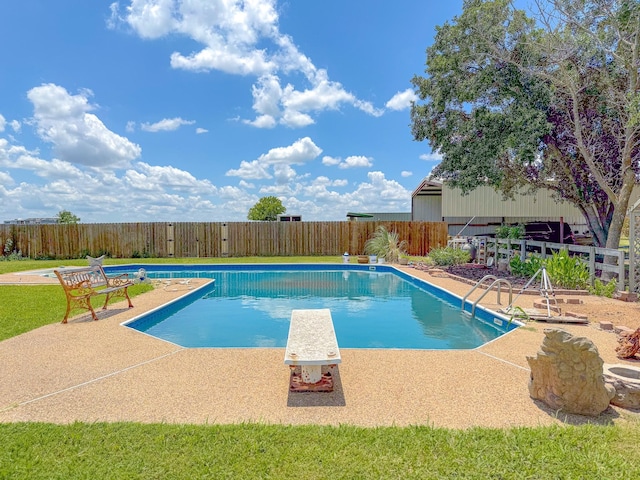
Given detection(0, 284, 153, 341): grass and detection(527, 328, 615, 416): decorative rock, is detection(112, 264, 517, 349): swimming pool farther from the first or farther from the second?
detection(527, 328, 615, 416): decorative rock

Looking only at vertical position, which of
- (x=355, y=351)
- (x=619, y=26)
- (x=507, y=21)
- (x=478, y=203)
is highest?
(x=507, y=21)

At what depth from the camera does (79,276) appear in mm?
6441

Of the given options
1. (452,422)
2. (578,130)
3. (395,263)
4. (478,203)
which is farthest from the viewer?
(478,203)

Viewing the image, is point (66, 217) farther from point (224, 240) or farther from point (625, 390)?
point (625, 390)

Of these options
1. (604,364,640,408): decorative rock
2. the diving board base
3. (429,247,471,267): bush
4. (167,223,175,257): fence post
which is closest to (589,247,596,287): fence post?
(429,247,471,267): bush

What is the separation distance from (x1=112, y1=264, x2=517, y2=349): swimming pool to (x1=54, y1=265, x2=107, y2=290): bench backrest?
1.14 metres

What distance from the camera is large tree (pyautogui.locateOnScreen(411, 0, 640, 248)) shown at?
8.73 m

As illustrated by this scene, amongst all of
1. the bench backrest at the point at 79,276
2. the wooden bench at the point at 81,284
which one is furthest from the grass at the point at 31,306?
the bench backrest at the point at 79,276

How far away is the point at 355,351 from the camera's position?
449 centimetres

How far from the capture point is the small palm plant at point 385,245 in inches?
584

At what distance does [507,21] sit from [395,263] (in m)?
8.23

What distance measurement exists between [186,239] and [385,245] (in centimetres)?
895

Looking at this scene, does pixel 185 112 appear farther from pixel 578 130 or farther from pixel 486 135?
pixel 578 130

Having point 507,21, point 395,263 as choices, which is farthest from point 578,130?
point 395,263
